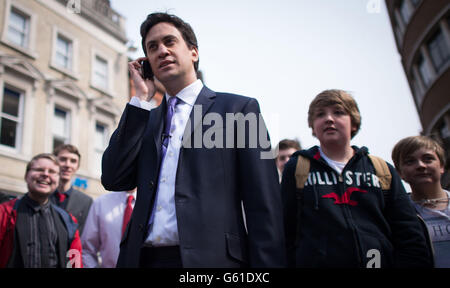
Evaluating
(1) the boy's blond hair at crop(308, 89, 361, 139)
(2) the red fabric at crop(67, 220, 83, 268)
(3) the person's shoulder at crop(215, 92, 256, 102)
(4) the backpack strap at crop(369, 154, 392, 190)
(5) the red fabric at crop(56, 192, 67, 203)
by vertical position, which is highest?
(1) the boy's blond hair at crop(308, 89, 361, 139)

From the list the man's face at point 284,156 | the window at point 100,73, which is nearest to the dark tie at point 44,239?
the man's face at point 284,156

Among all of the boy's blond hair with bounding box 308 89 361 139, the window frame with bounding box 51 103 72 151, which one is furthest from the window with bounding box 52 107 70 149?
the boy's blond hair with bounding box 308 89 361 139

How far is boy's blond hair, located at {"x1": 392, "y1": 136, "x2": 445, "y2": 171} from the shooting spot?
9.95ft

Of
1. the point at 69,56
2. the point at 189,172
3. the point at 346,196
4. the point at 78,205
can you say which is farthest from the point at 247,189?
the point at 69,56

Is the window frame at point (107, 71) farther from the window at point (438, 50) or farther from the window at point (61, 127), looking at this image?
the window at point (438, 50)

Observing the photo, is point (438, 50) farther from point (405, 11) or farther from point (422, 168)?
point (422, 168)

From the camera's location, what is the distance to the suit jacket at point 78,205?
16.2ft

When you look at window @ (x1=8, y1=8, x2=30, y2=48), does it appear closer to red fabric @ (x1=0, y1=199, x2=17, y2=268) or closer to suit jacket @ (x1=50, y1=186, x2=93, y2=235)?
suit jacket @ (x1=50, y1=186, x2=93, y2=235)

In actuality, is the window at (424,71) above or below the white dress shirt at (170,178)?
above

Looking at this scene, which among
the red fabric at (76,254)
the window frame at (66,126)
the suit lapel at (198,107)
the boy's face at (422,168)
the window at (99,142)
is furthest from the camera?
the window at (99,142)

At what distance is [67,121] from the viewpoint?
1372 centimetres

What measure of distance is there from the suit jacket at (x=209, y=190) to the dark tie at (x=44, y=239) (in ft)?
6.85

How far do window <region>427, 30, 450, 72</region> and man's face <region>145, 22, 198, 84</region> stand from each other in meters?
14.9
